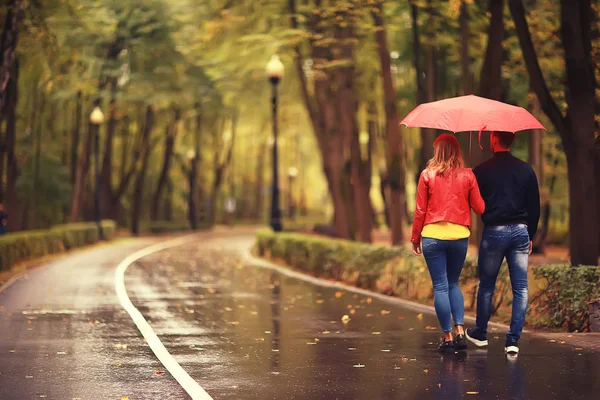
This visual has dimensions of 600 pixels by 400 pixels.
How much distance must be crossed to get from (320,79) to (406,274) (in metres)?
14.1

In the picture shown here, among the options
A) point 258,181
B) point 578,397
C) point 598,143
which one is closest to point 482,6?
point 598,143

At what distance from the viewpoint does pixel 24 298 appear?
57.2 feet

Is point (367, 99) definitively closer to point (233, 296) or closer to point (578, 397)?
point (233, 296)

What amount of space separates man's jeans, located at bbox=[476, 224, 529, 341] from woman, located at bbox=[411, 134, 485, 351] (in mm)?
226

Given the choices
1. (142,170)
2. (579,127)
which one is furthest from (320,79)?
(142,170)

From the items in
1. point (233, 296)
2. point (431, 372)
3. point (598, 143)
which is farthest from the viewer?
point (233, 296)

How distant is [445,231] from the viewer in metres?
10.6

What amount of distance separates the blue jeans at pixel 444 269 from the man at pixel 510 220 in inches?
9.7

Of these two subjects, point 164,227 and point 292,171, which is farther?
point 292,171

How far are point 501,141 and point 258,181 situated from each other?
77100 mm

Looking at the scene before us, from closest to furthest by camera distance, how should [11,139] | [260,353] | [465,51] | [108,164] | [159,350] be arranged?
[260,353] < [159,350] < [465,51] < [11,139] < [108,164]

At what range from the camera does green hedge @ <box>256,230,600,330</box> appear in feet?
40.4

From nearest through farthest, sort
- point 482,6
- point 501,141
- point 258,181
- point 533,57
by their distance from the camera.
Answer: point 501,141 < point 533,57 < point 482,6 < point 258,181

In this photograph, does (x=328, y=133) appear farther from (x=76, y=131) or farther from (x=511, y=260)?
(x=76, y=131)
